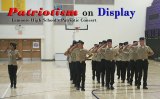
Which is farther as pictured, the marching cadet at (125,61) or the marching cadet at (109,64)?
the marching cadet at (125,61)

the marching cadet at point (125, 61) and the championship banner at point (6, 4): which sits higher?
the championship banner at point (6, 4)

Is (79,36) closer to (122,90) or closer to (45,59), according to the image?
(45,59)

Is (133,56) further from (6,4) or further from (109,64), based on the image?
(6,4)

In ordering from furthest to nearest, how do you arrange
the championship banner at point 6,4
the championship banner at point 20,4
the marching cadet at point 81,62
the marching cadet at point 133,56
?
the championship banner at point 20,4 < the championship banner at point 6,4 < the marching cadet at point 133,56 < the marching cadet at point 81,62

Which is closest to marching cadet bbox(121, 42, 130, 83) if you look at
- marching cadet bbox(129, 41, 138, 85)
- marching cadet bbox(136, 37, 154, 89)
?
marching cadet bbox(129, 41, 138, 85)

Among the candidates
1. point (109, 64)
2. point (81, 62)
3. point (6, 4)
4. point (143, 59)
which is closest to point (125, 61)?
point (143, 59)

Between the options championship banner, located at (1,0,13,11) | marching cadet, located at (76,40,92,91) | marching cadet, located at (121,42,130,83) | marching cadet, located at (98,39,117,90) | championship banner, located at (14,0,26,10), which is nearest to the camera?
marching cadet, located at (76,40,92,91)

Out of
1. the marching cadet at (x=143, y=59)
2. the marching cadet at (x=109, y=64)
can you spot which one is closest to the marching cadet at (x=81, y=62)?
the marching cadet at (x=109, y=64)

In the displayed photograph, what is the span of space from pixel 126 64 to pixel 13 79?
233 inches

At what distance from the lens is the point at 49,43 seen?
39.2 metres

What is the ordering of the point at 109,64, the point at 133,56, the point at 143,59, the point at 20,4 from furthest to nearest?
the point at 20,4
the point at 133,56
the point at 143,59
the point at 109,64

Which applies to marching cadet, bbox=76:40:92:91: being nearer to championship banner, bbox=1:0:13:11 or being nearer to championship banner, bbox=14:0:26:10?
championship banner, bbox=14:0:26:10

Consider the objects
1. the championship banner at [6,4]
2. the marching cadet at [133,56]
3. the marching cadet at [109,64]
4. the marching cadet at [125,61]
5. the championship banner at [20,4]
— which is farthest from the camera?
the championship banner at [20,4]

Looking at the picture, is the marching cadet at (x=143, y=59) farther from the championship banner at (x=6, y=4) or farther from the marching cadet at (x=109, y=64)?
the championship banner at (x=6, y=4)
